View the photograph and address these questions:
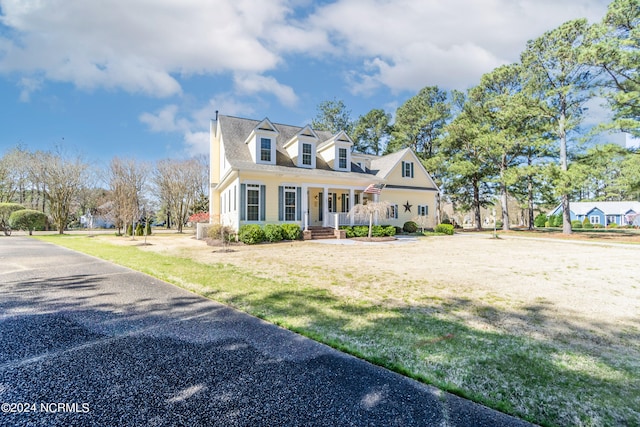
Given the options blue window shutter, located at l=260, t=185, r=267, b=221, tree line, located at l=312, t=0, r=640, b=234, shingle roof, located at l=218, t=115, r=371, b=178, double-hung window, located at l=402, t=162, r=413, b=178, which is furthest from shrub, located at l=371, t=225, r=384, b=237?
tree line, located at l=312, t=0, r=640, b=234

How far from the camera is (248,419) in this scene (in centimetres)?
205

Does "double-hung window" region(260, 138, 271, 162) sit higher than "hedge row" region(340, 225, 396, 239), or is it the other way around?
"double-hung window" region(260, 138, 271, 162)

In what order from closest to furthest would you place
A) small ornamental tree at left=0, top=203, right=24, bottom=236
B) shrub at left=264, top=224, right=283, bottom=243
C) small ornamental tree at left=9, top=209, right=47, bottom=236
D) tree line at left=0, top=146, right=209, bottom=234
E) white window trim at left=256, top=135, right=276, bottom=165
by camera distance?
shrub at left=264, top=224, right=283, bottom=243
white window trim at left=256, top=135, right=276, bottom=165
small ornamental tree at left=0, top=203, right=24, bottom=236
small ornamental tree at left=9, top=209, right=47, bottom=236
tree line at left=0, top=146, right=209, bottom=234

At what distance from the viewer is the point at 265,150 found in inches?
705

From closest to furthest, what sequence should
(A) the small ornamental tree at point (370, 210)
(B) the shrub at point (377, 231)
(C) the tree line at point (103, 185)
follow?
(A) the small ornamental tree at point (370, 210) → (B) the shrub at point (377, 231) → (C) the tree line at point (103, 185)

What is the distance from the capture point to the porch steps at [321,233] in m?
17.1

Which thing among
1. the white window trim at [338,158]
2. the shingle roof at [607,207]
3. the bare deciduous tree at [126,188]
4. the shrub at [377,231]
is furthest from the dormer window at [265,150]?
the shingle roof at [607,207]

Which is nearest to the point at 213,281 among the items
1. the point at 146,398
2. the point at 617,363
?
the point at 146,398

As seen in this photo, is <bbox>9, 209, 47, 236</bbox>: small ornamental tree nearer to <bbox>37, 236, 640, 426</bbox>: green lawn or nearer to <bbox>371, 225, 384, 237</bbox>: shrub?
<bbox>371, 225, 384, 237</bbox>: shrub

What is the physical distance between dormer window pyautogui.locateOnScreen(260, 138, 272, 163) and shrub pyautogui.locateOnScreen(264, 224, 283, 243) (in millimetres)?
4792

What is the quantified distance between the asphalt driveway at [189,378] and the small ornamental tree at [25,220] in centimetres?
3172

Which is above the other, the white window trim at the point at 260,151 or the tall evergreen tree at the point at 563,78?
the tall evergreen tree at the point at 563,78

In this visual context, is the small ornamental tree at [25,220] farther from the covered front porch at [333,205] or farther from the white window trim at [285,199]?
the covered front porch at [333,205]

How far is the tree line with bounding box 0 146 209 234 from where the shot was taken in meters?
26.6
